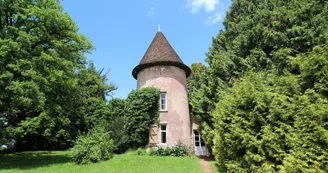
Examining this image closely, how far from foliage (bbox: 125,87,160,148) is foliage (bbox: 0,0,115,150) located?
4549 millimetres

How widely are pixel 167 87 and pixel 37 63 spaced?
427 inches

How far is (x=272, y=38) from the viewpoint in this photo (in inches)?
577

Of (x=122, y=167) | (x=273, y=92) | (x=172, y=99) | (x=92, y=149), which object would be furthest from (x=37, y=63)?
(x=273, y=92)

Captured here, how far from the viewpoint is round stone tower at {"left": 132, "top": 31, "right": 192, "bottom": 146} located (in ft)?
71.8

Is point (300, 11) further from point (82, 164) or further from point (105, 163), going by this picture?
point (82, 164)

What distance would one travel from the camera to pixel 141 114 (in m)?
21.6

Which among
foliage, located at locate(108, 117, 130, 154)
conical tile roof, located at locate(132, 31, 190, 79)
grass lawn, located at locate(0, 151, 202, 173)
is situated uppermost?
conical tile roof, located at locate(132, 31, 190, 79)

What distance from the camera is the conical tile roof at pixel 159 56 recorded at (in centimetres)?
2347

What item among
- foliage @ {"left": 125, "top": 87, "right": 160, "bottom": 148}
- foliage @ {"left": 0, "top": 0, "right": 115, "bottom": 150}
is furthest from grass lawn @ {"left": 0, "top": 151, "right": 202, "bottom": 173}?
foliage @ {"left": 125, "top": 87, "right": 160, "bottom": 148}

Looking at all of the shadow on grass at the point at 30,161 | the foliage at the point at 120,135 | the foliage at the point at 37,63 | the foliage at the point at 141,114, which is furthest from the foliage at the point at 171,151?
the foliage at the point at 37,63

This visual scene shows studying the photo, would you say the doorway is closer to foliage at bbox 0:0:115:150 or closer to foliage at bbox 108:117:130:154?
foliage at bbox 108:117:130:154

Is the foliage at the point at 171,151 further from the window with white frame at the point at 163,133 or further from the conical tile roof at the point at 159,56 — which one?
the conical tile roof at the point at 159,56

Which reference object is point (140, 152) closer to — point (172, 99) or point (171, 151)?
point (171, 151)

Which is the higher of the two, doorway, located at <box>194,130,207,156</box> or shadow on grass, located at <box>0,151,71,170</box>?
doorway, located at <box>194,130,207,156</box>
